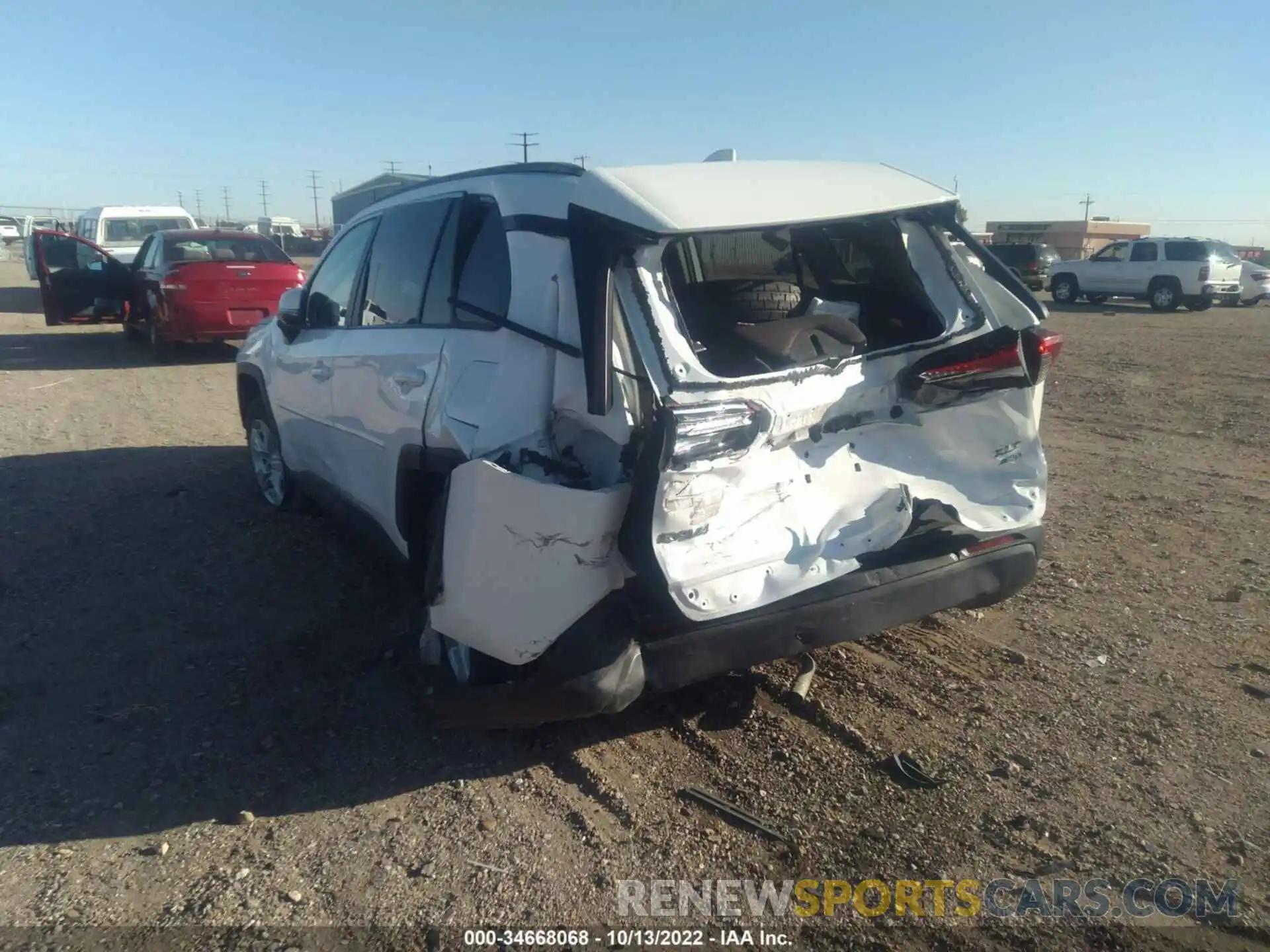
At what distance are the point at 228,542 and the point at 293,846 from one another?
306cm

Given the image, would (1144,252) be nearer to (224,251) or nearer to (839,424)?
(224,251)

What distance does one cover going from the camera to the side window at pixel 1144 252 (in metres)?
23.6

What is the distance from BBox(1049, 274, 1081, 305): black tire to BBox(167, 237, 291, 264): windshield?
68.0 ft

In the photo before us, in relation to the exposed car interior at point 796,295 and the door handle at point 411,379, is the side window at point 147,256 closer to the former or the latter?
→ the door handle at point 411,379

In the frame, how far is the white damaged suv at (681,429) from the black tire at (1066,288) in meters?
24.4

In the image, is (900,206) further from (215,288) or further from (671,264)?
(215,288)

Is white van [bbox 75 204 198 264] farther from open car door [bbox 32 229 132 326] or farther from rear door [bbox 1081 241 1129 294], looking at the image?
rear door [bbox 1081 241 1129 294]

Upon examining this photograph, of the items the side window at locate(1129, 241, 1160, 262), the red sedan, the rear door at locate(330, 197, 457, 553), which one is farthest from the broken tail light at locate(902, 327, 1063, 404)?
the side window at locate(1129, 241, 1160, 262)

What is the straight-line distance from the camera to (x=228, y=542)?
5.55 meters

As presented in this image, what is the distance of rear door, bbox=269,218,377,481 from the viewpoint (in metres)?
4.63

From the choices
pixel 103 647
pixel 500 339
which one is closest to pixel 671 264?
pixel 500 339

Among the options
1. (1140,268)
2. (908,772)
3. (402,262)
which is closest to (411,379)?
(402,262)

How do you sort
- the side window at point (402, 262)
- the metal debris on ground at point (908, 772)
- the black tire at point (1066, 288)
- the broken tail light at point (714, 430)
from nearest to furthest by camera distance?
1. the broken tail light at point (714, 430)
2. the metal debris on ground at point (908, 772)
3. the side window at point (402, 262)
4. the black tire at point (1066, 288)

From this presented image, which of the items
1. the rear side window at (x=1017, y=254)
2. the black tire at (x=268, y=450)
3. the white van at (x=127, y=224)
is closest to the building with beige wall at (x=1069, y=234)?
the rear side window at (x=1017, y=254)
